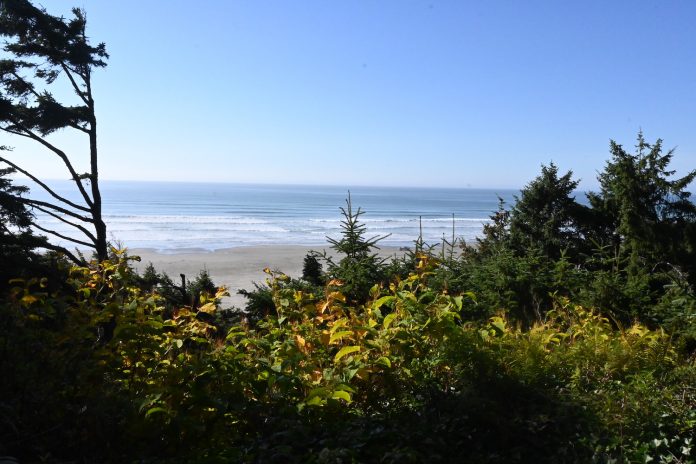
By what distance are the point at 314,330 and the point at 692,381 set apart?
8.46 ft

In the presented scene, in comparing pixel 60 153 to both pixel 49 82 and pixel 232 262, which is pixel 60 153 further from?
pixel 232 262

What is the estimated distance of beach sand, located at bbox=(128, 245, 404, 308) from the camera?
26.5 metres

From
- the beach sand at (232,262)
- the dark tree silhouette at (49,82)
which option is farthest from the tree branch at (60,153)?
the beach sand at (232,262)

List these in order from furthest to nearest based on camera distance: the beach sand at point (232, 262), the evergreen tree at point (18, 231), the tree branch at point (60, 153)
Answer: the beach sand at point (232, 262) < the tree branch at point (60, 153) < the evergreen tree at point (18, 231)

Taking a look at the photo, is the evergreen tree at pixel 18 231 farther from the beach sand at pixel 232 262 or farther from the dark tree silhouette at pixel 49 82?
the beach sand at pixel 232 262

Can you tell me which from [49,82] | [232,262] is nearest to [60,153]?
[49,82]

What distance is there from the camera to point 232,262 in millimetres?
31500

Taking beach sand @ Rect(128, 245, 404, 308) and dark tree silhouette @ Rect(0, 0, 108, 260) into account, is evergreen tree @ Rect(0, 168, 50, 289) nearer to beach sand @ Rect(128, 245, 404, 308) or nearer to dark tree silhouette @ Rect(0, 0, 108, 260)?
dark tree silhouette @ Rect(0, 0, 108, 260)

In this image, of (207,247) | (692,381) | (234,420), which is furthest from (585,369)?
(207,247)

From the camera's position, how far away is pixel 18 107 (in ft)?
42.0

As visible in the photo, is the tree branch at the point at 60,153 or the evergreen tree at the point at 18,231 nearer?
the evergreen tree at the point at 18,231

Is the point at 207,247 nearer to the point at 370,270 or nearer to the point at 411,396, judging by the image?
the point at 370,270

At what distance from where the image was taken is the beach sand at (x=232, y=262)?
2651 cm

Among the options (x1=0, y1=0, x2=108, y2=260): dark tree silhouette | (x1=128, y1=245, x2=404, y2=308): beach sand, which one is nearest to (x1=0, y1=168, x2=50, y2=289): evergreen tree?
(x1=0, y1=0, x2=108, y2=260): dark tree silhouette
